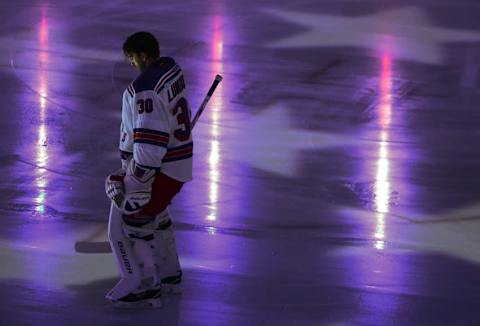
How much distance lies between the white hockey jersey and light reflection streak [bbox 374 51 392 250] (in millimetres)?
1873

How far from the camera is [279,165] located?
948cm

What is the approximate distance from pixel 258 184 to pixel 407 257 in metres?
1.83

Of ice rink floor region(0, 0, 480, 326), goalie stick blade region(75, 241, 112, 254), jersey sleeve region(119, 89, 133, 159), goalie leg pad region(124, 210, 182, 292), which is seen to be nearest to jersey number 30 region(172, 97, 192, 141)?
jersey sleeve region(119, 89, 133, 159)

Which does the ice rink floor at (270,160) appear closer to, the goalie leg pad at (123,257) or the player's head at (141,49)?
the goalie leg pad at (123,257)

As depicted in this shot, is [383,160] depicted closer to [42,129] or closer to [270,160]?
Answer: [270,160]

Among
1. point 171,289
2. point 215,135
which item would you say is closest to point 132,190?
point 171,289

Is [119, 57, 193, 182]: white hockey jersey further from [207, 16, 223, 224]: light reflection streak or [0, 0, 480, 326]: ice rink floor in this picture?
[207, 16, 223, 224]: light reflection streak

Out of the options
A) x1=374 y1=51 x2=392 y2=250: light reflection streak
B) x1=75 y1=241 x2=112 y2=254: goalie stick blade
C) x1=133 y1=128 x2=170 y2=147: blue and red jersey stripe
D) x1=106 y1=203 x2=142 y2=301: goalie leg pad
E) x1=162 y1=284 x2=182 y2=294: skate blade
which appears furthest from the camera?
x1=374 y1=51 x2=392 y2=250: light reflection streak

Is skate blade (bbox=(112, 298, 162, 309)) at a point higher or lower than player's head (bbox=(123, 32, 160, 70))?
lower

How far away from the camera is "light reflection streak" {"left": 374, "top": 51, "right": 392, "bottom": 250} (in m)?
8.11

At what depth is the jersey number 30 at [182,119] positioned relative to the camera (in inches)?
253

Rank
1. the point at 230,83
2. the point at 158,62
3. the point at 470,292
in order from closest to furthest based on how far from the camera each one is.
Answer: the point at 158,62 → the point at 470,292 → the point at 230,83

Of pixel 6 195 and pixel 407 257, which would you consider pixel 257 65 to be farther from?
pixel 407 257

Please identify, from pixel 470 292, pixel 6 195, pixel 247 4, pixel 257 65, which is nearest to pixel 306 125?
pixel 257 65
